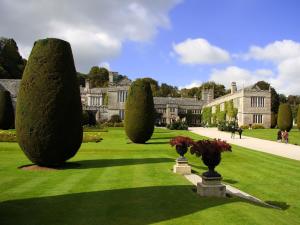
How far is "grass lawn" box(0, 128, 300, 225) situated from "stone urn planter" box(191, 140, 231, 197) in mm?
309

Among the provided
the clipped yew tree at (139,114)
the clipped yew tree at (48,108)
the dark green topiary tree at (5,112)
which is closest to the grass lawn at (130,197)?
the clipped yew tree at (48,108)

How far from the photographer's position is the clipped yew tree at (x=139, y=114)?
89.7 feet

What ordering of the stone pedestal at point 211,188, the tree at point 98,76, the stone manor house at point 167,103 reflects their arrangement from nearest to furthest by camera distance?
the stone pedestal at point 211,188 → the stone manor house at point 167,103 → the tree at point 98,76

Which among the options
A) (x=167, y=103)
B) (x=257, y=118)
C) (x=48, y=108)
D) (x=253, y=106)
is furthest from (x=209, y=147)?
(x=167, y=103)

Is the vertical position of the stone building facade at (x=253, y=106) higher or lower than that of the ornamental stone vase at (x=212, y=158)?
higher

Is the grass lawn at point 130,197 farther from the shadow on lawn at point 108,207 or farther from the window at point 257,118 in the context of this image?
the window at point 257,118

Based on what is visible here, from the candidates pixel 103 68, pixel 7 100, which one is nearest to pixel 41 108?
pixel 7 100

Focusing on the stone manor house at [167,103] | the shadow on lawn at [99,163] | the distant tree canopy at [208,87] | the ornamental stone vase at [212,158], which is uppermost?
the distant tree canopy at [208,87]

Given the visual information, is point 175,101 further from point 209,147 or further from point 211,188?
point 211,188

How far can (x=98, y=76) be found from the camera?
9988 centimetres

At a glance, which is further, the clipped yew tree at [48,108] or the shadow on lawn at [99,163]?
the shadow on lawn at [99,163]

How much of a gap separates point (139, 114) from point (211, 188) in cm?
1793

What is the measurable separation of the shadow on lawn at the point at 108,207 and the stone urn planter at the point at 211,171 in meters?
0.33

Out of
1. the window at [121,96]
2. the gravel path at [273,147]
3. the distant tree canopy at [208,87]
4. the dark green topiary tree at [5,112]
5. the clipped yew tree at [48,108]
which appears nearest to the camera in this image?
the clipped yew tree at [48,108]
